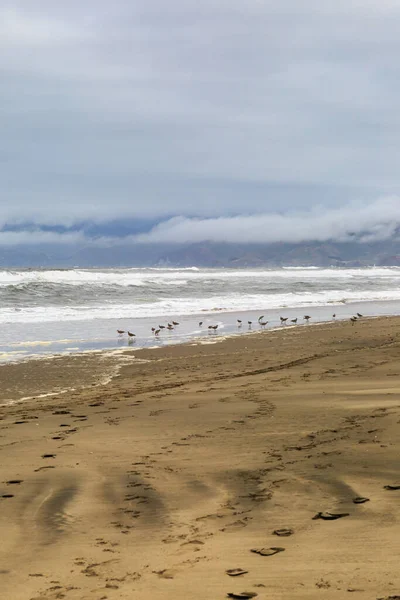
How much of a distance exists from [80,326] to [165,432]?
18419 mm

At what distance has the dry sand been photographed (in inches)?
143

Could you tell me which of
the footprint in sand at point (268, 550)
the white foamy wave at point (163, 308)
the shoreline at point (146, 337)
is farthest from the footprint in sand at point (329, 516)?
the white foamy wave at point (163, 308)

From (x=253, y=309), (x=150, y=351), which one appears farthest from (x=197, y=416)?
(x=253, y=309)

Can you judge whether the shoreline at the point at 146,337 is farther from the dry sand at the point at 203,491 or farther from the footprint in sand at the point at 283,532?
the footprint in sand at the point at 283,532

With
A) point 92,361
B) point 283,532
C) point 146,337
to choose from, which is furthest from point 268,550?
point 146,337

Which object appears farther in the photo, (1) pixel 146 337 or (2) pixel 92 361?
(1) pixel 146 337

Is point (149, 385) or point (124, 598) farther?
point (149, 385)

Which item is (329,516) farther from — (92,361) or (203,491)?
(92,361)

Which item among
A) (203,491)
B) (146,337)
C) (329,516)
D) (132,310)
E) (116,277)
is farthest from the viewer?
(116,277)

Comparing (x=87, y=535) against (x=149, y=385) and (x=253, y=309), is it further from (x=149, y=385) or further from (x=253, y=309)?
(x=253, y=309)

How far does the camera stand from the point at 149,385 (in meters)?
11.9

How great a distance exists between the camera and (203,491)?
5.25 m

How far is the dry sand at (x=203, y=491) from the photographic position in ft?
12.0

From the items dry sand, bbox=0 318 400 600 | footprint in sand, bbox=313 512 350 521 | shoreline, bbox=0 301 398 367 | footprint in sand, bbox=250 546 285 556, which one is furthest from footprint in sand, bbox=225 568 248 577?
shoreline, bbox=0 301 398 367
